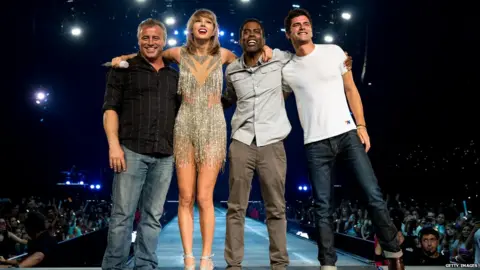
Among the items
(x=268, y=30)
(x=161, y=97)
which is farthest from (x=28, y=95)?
(x=161, y=97)

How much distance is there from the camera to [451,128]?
13008 mm

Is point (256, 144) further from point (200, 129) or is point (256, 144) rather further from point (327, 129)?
point (327, 129)

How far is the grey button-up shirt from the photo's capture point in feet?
11.4

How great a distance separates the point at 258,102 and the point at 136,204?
1.10m

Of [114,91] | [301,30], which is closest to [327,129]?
[301,30]

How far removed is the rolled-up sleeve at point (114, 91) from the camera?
11.4 ft

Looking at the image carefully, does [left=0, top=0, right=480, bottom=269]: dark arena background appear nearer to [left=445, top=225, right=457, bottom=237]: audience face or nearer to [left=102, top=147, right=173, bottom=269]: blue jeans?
[left=445, top=225, right=457, bottom=237]: audience face

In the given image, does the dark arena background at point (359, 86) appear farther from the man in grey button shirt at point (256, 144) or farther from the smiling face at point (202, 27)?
the smiling face at point (202, 27)

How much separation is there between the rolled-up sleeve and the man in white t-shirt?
1181 mm

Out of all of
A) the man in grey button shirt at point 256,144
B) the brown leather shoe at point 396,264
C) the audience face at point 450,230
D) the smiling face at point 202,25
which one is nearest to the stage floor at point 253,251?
the audience face at point 450,230

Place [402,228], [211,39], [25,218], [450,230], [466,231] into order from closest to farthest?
[211,39]
[466,231]
[450,230]
[25,218]
[402,228]

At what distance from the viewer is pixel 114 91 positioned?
3.50 m

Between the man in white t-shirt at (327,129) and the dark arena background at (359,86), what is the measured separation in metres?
6.28

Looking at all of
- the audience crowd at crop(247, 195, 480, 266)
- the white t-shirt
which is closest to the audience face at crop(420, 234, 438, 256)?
the audience crowd at crop(247, 195, 480, 266)
